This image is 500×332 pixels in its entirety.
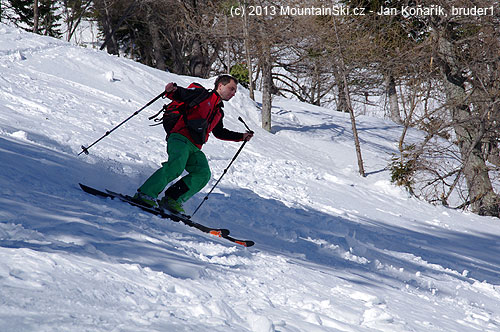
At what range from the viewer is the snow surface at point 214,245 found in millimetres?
2332

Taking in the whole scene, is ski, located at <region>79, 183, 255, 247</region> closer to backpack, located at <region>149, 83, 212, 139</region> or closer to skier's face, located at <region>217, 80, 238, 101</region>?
backpack, located at <region>149, 83, 212, 139</region>

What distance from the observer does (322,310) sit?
3.02 meters

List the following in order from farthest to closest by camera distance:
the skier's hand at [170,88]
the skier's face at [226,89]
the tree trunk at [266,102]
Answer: the tree trunk at [266,102] → the skier's face at [226,89] → the skier's hand at [170,88]

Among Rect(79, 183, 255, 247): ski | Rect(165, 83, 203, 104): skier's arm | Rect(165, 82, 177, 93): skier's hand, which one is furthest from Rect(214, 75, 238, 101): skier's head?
Rect(79, 183, 255, 247): ski

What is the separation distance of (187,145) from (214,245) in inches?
49.9

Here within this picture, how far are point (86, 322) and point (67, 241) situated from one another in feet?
4.38

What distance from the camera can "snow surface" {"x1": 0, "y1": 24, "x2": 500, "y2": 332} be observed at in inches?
91.8

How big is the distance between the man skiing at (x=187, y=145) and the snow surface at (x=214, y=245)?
0.48 m

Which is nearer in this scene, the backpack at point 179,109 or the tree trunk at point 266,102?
the backpack at point 179,109

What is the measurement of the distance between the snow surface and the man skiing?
1.57 ft

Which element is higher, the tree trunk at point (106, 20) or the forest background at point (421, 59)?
the tree trunk at point (106, 20)

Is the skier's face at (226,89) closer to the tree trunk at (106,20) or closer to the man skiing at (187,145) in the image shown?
the man skiing at (187,145)

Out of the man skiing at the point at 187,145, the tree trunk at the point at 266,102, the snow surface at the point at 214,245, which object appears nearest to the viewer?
the snow surface at the point at 214,245

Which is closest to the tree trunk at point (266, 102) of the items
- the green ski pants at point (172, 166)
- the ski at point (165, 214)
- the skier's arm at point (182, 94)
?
the green ski pants at point (172, 166)
